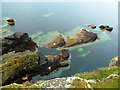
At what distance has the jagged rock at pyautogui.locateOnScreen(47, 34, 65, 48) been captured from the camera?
60.8m

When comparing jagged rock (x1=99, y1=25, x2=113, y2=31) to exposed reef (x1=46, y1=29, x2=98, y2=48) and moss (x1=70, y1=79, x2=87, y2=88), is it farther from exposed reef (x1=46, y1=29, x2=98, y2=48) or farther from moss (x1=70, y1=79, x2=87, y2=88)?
moss (x1=70, y1=79, x2=87, y2=88)

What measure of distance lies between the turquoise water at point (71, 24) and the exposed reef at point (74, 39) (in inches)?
54.9

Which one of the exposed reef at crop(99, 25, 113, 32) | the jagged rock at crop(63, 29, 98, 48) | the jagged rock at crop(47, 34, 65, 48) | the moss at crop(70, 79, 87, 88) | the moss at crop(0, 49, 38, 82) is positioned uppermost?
the moss at crop(70, 79, 87, 88)

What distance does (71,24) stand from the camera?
76688mm

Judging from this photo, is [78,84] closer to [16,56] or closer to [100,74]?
[100,74]

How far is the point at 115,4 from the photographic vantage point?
98375 millimetres

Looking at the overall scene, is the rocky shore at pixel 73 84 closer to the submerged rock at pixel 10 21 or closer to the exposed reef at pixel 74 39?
the exposed reef at pixel 74 39

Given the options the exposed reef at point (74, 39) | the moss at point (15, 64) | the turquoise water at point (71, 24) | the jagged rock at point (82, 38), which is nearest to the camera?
the moss at point (15, 64)

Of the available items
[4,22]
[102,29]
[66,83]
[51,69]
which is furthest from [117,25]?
[66,83]

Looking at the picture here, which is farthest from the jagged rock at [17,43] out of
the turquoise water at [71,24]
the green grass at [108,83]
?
the green grass at [108,83]

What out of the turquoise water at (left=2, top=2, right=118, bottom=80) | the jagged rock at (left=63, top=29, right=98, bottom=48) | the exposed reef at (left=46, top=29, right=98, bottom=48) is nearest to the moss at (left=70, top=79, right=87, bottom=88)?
the turquoise water at (left=2, top=2, right=118, bottom=80)

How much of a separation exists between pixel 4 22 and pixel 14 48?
21.0m

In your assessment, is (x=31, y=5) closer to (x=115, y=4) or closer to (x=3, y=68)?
(x=115, y=4)

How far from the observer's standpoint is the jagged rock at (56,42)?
60781mm
